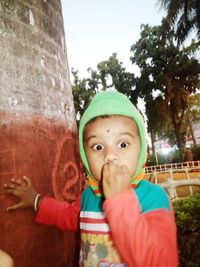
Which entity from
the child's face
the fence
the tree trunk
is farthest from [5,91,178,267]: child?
the tree trunk

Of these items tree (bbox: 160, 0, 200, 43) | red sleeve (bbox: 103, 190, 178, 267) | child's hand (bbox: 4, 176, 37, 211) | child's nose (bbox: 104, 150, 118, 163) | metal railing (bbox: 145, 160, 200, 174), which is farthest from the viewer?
metal railing (bbox: 145, 160, 200, 174)

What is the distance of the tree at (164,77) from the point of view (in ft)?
72.5

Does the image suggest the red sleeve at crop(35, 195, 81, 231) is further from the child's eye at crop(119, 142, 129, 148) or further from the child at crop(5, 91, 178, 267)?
the child's eye at crop(119, 142, 129, 148)

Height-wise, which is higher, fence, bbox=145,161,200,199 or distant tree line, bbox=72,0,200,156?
distant tree line, bbox=72,0,200,156

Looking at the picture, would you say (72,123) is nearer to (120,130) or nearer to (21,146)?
(21,146)

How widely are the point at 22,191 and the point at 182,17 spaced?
17.7 metres

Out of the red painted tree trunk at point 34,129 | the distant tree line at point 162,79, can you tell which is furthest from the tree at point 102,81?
the red painted tree trunk at point 34,129

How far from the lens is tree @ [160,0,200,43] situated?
54.2 ft

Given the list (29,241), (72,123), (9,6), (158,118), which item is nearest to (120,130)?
(29,241)

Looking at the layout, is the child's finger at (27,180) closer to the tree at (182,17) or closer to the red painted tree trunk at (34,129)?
the red painted tree trunk at (34,129)

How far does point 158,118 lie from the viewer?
23438 millimetres

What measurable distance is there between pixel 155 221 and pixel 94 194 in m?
0.45

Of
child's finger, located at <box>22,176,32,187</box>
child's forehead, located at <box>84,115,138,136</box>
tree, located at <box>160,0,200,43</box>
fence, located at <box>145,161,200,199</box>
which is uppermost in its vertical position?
tree, located at <box>160,0,200,43</box>

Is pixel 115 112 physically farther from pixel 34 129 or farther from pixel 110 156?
pixel 34 129
